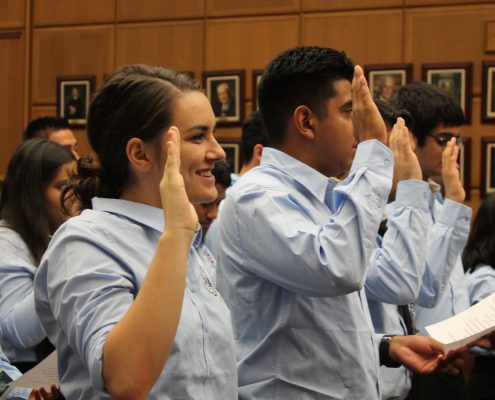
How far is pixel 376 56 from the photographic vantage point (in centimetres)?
655

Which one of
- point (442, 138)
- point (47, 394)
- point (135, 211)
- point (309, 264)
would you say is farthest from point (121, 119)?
point (442, 138)

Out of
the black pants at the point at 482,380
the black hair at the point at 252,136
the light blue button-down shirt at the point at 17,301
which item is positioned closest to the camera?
the light blue button-down shirt at the point at 17,301

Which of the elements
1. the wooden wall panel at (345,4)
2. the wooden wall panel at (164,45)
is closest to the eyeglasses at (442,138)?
the wooden wall panel at (345,4)

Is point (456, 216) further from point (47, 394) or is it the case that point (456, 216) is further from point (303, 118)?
point (47, 394)

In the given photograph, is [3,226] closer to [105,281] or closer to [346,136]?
[346,136]

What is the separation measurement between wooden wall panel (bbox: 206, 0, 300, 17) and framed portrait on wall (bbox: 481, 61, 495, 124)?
1.61 metres

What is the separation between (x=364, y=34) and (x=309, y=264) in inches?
190

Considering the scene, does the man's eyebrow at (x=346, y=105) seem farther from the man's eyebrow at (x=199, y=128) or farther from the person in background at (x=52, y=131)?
the person in background at (x=52, y=131)

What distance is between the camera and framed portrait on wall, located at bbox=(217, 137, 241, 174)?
687 centimetres

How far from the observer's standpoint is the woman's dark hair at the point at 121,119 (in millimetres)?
1889

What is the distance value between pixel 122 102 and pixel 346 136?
2.55 ft

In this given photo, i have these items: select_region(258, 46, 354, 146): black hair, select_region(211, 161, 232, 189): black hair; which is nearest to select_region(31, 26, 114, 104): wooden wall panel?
select_region(211, 161, 232, 189): black hair

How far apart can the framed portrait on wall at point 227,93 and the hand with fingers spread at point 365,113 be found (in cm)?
460

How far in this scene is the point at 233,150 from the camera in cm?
690
